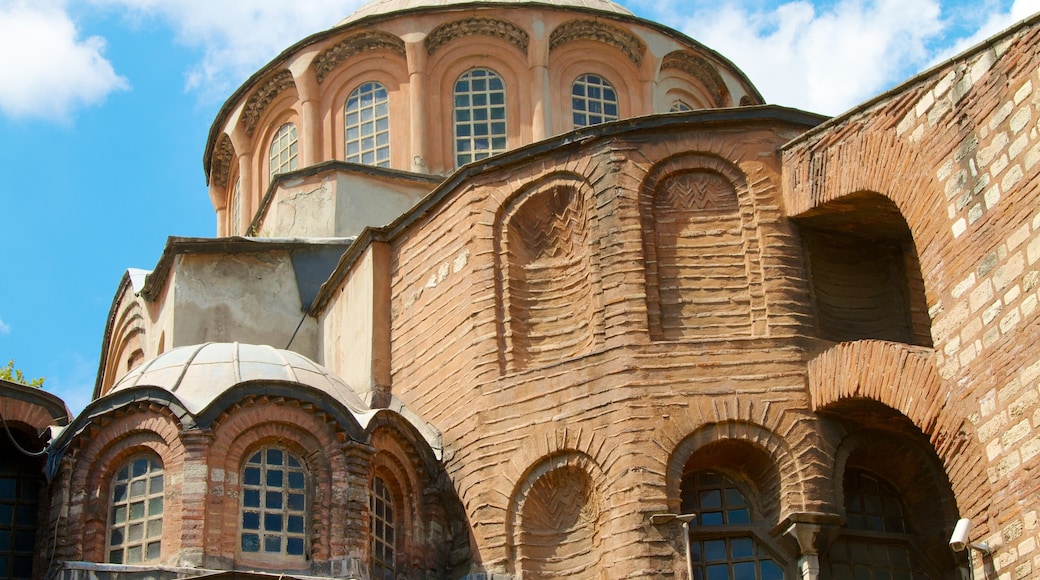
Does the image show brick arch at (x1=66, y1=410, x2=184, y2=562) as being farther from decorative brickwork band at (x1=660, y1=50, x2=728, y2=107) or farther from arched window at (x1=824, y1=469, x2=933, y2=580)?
decorative brickwork band at (x1=660, y1=50, x2=728, y2=107)

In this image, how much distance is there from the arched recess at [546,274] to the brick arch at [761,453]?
5.11 feet

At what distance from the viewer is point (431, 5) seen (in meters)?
24.5

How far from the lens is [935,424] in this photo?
51.5 ft

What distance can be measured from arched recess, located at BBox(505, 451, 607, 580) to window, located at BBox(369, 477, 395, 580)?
1.29 m

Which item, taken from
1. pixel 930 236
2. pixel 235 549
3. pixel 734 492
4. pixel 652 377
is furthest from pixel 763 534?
pixel 235 549

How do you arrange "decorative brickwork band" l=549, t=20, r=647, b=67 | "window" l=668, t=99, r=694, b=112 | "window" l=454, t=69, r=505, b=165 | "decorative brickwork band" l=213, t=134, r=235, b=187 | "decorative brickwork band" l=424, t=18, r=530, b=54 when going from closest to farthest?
"window" l=454, t=69, r=505, b=165 → "decorative brickwork band" l=424, t=18, r=530, b=54 → "decorative brickwork band" l=549, t=20, r=647, b=67 → "window" l=668, t=99, r=694, b=112 → "decorative brickwork band" l=213, t=134, r=235, b=187

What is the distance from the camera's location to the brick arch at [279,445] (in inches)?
675

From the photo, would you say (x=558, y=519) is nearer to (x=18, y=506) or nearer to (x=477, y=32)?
(x=18, y=506)

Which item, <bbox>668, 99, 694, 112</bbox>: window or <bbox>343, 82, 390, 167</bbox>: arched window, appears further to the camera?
<bbox>668, 99, 694, 112</bbox>: window

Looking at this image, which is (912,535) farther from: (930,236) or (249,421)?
(249,421)

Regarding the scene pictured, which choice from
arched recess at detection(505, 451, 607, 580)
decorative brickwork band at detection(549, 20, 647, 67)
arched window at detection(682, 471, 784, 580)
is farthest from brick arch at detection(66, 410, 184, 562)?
decorative brickwork band at detection(549, 20, 647, 67)

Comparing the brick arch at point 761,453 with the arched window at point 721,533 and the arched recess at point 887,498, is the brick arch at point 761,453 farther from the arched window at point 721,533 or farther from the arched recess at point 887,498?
the arched recess at point 887,498

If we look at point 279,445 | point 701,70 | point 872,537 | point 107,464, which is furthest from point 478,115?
point 872,537

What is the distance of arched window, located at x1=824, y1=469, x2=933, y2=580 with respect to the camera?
56.2 ft
